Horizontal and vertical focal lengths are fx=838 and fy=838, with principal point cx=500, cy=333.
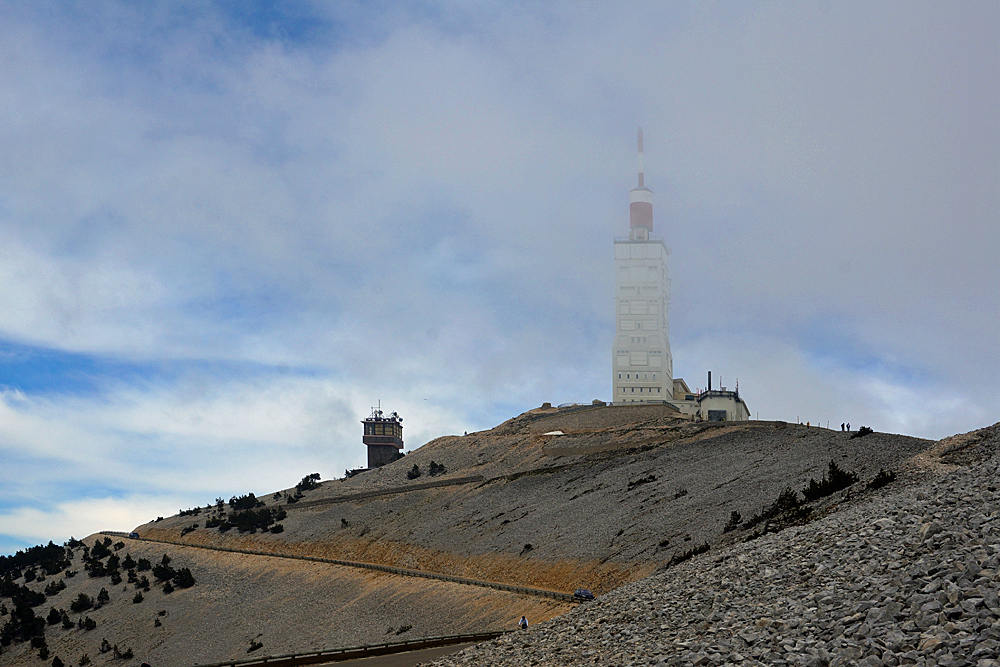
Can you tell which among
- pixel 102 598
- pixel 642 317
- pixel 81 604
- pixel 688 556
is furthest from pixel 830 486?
pixel 642 317

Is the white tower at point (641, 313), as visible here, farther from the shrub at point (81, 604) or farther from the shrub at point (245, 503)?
the shrub at point (81, 604)

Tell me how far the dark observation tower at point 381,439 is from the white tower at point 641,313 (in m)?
38.9

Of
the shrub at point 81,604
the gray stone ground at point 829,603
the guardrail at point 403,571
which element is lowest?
the shrub at point 81,604

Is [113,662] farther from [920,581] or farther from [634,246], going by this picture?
[634,246]

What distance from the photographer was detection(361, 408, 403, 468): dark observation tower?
146m

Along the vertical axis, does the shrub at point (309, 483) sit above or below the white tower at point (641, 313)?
below

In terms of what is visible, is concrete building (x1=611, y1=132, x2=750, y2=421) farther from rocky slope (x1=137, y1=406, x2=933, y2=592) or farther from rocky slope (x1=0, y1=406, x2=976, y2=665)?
rocky slope (x1=0, y1=406, x2=976, y2=665)

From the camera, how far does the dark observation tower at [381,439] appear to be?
479 feet

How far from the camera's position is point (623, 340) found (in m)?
148

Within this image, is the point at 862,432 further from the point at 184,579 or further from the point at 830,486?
the point at 184,579

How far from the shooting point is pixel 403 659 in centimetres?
3400

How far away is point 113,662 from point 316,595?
17.0 m

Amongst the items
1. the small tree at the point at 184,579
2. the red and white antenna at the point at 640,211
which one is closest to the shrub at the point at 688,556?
the small tree at the point at 184,579

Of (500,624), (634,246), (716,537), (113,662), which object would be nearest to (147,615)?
(113,662)
